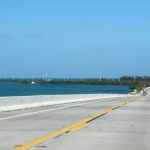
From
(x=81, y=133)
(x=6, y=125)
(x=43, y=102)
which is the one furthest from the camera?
(x=43, y=102)

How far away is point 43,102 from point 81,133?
22.5 m

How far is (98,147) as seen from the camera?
13.7 meters

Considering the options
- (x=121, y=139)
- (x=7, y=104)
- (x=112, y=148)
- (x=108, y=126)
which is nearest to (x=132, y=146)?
(x=112, y=148)

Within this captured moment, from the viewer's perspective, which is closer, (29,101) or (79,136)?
(79,136)

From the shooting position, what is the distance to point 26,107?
34.2 metres

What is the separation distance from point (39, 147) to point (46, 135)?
114 inches

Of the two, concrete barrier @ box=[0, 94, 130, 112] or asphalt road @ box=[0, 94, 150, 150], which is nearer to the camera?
asphalt road @ box=[0, 94, 150, 150]

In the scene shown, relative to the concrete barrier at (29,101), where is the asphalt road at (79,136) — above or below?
below

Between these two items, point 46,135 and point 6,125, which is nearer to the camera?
point 46,135

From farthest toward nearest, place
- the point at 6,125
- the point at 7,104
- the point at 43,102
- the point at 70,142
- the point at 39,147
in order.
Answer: the point at 43,102 → the point at 7,104 → the point at 6,125 → the point at 70,142 → the point at 39,147

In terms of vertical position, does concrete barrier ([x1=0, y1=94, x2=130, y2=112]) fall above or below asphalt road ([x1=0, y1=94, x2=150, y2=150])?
above

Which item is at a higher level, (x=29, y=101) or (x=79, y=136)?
(x=29, y=101)

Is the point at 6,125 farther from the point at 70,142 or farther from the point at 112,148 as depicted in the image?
the point at 112,148

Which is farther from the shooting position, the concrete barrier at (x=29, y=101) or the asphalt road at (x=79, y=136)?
the concrete barrier at (x=29, y=101)
